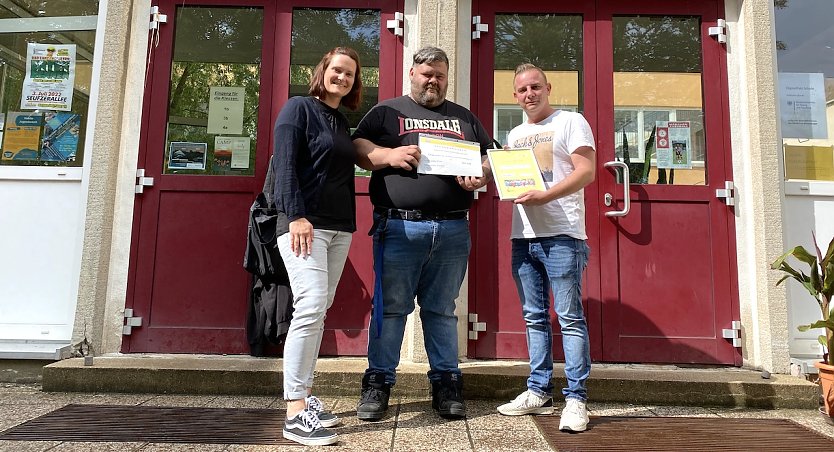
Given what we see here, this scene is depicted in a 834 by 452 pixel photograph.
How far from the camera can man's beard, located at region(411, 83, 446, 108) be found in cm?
273

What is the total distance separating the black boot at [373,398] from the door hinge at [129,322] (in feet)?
6.40

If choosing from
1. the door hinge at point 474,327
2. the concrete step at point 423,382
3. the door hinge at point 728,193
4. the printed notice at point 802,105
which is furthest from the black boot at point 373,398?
the printed notice at point 802,105

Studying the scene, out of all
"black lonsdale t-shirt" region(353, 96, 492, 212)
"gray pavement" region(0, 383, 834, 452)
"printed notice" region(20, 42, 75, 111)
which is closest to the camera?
"gray pavement" region(0, 383, 834, 452)

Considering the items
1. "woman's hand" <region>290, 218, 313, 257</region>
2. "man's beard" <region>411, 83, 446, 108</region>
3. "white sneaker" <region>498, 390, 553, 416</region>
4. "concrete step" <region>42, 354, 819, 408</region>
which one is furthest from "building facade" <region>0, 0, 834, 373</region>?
"woman's hand" <region>290, 218, 313, 257</region>

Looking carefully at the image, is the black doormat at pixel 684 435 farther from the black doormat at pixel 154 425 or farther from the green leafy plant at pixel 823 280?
the black doormat at pixel 154 425

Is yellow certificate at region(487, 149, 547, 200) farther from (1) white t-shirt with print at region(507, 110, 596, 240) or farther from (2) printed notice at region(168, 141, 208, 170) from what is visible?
(2) printed notice at region(168, 141, 208, 170)

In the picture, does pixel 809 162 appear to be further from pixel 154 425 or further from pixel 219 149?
pixel 154 425

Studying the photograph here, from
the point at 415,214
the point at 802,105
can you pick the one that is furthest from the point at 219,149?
the point at 802,105

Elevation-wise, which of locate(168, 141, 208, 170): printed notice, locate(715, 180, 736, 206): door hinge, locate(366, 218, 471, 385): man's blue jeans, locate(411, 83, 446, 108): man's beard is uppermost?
locate(411, 83, 446, 108): man's beard

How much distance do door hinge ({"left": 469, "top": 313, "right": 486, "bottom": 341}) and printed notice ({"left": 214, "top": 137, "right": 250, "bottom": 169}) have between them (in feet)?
6.64

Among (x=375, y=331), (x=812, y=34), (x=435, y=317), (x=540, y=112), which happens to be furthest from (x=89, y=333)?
(x=812, y=34)

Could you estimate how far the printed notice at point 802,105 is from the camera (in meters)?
3.79

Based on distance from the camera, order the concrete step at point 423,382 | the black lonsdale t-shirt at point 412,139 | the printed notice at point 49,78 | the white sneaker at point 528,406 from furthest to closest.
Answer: the printed notice at point 49,78 → the concrete step at point 423,382 → the white sneaker at point 528,406 → the black lonsdale t-shirt at point 412,139

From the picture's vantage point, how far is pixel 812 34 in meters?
3.96
